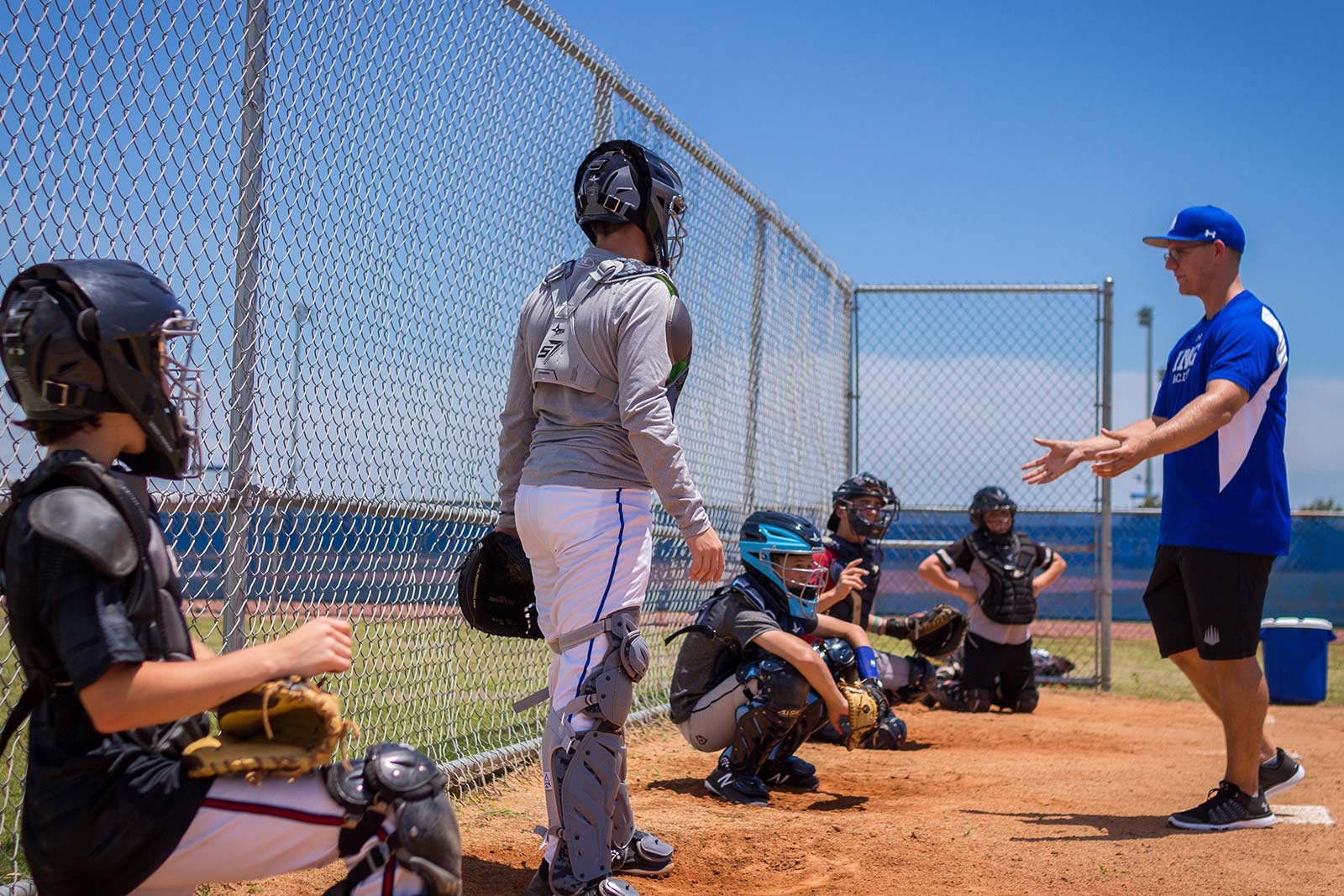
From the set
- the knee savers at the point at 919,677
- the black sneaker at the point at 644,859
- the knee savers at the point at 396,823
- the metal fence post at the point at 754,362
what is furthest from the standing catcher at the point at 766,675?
the metal fence post at the point at 754,362

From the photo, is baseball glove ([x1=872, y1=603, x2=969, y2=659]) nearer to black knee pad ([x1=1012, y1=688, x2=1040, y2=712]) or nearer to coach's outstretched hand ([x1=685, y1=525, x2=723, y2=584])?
black knee pad ([x1=1012, y1=688, x2=1040, y2=712])

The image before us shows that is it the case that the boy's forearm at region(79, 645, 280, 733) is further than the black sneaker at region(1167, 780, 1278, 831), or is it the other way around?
the black sneaker at region(1167, 780, 1278, 831)

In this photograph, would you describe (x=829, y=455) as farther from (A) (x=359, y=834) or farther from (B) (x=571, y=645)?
(A) (x=359, y=834)

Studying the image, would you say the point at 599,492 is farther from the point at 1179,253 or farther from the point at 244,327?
the point at 1179,253

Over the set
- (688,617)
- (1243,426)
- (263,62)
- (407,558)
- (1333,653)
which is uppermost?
(263,62)

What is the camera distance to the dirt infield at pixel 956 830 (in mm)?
4203

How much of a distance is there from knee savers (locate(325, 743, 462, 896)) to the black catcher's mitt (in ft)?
5.76

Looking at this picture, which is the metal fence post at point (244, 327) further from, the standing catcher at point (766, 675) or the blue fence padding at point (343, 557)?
the standing catcher at point (766, 675)

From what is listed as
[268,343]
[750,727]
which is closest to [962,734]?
[750,727]

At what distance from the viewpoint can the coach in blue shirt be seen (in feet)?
16.1

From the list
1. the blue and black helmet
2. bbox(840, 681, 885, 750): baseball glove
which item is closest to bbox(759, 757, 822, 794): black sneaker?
bbox(840, 681, 885, 750): baseball glove

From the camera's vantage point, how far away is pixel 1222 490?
5.16 m

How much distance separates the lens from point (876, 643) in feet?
42.4

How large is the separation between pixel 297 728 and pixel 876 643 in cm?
1115
